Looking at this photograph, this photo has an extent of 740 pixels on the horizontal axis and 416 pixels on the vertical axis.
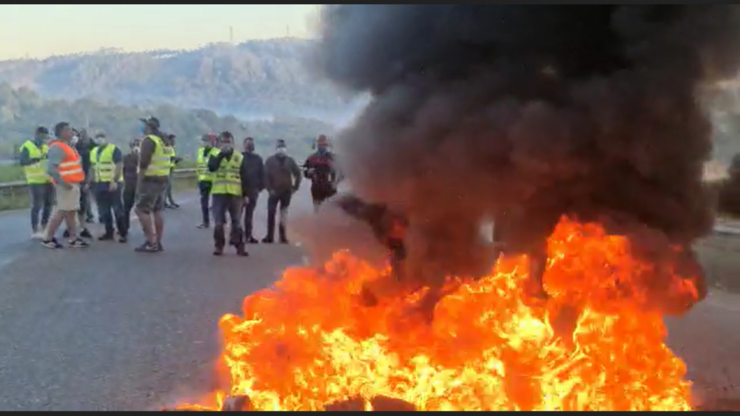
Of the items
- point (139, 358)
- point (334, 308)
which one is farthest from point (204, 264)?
point (334, 308)

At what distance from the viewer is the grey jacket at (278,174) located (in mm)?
14320

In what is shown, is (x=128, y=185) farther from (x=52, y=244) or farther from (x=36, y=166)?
(x=52, y=244)

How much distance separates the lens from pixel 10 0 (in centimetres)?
489

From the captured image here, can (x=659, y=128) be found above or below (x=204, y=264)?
above

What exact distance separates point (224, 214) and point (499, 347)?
889 centimetres

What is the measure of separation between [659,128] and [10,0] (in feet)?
11.6

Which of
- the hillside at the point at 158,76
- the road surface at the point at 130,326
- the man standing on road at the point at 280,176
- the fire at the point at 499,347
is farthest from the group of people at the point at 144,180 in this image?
the fire at the point at 499,347

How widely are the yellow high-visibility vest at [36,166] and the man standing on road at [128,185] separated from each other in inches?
47.6

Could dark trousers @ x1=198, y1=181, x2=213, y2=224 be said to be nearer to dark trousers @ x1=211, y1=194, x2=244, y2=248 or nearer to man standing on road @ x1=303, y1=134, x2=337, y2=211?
dark trousers @ x1=211, y1=194, x2=244, y2=248

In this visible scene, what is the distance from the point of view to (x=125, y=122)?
26.4m

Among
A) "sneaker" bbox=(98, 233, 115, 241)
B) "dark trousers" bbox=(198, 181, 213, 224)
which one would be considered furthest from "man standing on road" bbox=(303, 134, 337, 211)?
"sneaker" bbox=(98, 233, 115, 241)

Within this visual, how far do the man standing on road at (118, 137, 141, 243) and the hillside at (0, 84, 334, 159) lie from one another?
0.70 m

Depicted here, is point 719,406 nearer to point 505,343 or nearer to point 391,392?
point 505,343

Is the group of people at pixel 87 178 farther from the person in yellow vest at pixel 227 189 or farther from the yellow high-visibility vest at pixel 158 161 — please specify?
the person in yellow vest at pixel 227 189
